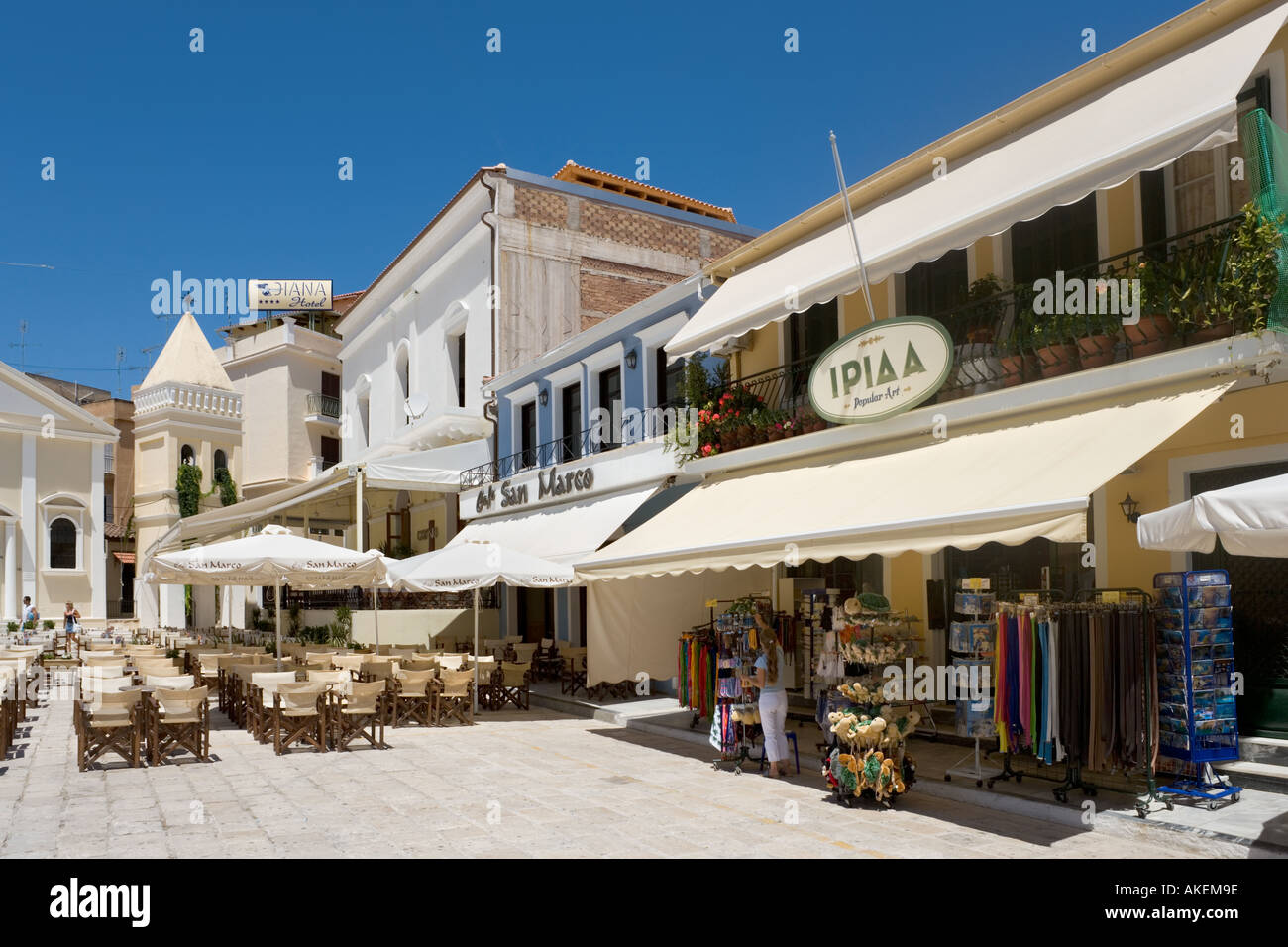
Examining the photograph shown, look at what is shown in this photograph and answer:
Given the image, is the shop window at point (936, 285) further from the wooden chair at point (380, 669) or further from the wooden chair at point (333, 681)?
the wooden chair at point (380, 669)

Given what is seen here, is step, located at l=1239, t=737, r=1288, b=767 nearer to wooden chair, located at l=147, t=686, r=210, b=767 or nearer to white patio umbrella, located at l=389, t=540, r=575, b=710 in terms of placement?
white patio umbrella, located at l=389, t=540, r=575, b=710

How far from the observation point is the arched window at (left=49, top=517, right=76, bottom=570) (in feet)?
118

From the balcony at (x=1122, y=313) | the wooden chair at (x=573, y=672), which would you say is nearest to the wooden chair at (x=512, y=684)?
the wooden chair at (x=573, y=672)

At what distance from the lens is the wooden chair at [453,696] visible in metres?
13.9

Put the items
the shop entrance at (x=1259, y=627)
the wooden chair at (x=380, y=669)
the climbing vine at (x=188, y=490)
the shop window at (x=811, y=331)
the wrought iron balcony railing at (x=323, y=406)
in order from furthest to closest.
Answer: the wrought iron balcony railing at (x=323, y=406)
the climbing vine at (x=188, y=490)
the wooden chair at (x=380, y=669)
the shop window at (x=811, y=331)
the shop entrance at (x=1259, y=627)

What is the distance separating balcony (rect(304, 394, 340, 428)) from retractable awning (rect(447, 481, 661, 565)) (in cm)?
2358

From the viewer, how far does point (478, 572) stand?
14070 mm

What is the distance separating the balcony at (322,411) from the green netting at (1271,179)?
38723mm

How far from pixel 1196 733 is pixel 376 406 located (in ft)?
97.9

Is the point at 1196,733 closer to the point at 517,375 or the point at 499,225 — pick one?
the point at 517,375

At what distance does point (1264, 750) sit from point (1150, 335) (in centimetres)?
364

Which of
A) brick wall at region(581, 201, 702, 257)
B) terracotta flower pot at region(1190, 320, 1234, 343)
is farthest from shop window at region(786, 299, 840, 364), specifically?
brick wall at region(581, 201, 702, 257)

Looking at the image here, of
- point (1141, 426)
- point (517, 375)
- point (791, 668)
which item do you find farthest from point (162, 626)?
point (1141, 426)

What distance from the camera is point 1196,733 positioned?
7680 mm
